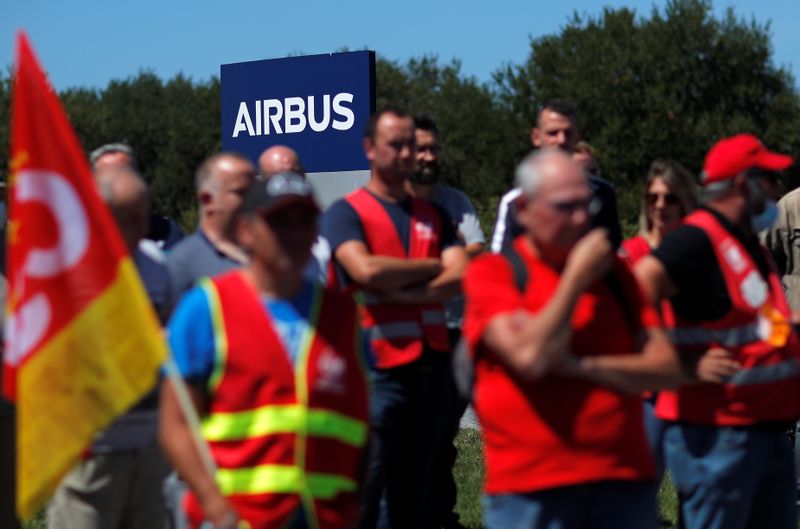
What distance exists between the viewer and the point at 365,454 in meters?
4.23

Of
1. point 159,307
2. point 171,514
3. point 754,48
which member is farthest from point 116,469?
point 754,48

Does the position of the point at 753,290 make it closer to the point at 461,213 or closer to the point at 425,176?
the point at 461,213

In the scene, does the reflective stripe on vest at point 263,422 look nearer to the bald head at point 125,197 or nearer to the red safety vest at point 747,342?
the bald head at point 125,197

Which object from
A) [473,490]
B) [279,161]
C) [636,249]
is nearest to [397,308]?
[279,161]

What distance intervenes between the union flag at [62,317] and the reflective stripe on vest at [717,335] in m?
2.10

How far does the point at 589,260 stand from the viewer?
152 inches

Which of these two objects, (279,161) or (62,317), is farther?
(279,161)

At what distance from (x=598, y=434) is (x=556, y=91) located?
6212 centimetres

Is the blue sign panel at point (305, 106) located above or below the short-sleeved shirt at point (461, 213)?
above

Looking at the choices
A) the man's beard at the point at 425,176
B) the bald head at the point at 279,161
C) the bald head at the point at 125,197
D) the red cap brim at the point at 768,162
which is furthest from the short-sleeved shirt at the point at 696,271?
the man's beard at the point at 425,176

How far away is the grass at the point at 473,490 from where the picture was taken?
27.1 ft

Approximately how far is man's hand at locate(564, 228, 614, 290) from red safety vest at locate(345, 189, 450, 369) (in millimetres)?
2249

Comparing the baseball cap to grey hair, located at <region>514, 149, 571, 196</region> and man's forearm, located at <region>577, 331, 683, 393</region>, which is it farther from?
man's forearm, located at <region>577, 331, 683, 393</region>

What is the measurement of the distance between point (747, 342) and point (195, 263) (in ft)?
6.48
